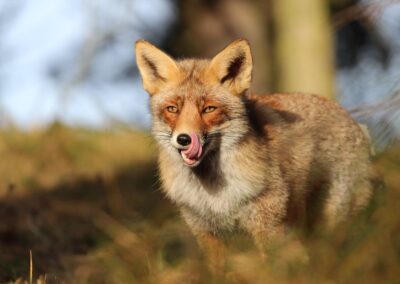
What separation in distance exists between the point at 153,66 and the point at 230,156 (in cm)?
96

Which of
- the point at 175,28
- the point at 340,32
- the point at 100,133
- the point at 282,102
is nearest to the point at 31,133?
the point at 100,133

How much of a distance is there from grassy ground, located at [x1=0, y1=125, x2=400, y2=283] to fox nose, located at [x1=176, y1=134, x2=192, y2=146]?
0.63 m

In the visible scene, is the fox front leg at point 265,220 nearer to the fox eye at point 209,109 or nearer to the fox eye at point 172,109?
the fox eye at point 209,109

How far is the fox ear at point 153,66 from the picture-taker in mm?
6066

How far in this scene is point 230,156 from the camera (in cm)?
582

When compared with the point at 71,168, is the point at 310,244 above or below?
above

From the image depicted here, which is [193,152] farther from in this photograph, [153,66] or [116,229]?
[116,229]

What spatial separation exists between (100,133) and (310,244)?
8.94 m

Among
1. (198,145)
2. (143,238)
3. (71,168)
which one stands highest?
(198,145)

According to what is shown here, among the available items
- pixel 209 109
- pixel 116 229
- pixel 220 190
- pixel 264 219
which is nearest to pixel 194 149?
pixel 209 109

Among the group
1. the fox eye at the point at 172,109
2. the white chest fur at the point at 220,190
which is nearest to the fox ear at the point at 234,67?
the fox eye at the point at 172,109

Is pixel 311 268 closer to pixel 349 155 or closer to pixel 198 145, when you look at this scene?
pixel 198 145

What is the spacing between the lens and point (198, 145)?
5.46m

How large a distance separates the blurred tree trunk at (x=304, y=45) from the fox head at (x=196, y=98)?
4951 mm
